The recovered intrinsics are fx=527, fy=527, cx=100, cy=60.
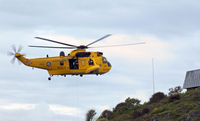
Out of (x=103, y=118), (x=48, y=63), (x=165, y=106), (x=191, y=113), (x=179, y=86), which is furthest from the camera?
(x=179, y=86)

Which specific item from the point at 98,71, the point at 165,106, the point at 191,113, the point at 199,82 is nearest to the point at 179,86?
the point at 199,82

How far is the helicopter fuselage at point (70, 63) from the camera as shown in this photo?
228ft

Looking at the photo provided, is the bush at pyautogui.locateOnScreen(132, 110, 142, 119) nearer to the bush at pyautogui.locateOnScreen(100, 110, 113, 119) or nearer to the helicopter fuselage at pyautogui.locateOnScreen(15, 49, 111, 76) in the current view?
the bush at pyautogui.locateOnScreen(100, 110, 113, 119)

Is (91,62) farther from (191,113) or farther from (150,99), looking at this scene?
(150,99)

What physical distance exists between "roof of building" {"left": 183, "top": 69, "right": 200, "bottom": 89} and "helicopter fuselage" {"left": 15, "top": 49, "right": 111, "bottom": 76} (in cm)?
3237

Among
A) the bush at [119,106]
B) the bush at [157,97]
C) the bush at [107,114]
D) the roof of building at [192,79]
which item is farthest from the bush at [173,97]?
the bush at [107,114]

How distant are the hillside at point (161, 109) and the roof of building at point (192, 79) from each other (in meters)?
3.44

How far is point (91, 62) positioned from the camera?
71875 mm

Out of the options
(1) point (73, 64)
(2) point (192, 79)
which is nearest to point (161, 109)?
(2) point (192, 79)

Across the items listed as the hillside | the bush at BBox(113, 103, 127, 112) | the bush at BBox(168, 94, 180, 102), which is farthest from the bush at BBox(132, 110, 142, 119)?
the bush at BBox(113, 103, 127, 112)

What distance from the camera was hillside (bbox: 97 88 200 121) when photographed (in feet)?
281

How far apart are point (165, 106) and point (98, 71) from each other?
2437 centimetres

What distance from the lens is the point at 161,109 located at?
91188 millimetres

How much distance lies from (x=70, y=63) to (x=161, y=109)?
26.6 metres
